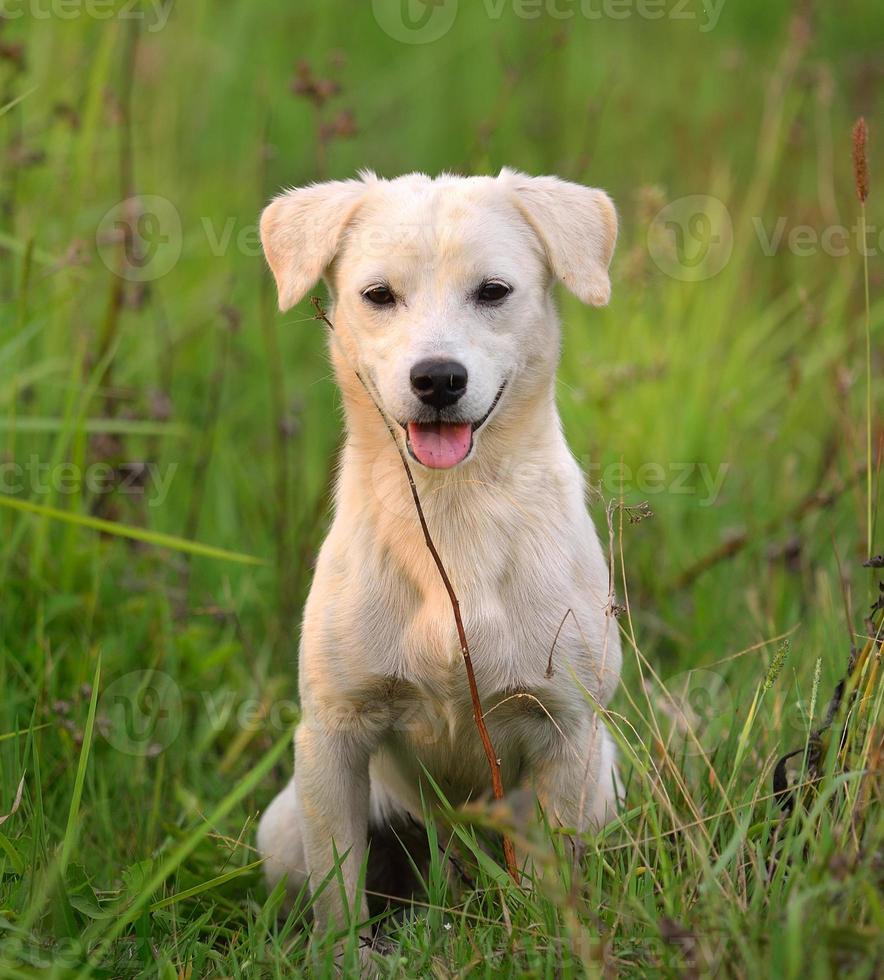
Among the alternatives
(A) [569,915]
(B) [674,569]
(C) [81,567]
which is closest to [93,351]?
(C) [81,567]

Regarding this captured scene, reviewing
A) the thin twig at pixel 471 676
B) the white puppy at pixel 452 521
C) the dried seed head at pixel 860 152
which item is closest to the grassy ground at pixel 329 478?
the thin twig at pixel 471 676

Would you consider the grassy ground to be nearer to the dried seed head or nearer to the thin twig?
the thin twig

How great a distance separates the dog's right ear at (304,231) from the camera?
3033 mm

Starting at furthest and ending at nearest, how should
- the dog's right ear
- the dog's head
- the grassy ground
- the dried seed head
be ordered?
the dog's right ear → the dog's head → the dried seed head → the grassy ground

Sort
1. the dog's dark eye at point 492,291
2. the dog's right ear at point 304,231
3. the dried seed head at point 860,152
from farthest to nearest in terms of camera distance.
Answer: the dog's right ear at point 304,231, the dog's dark eye at point 492,291, the dried seed head at point 860,152

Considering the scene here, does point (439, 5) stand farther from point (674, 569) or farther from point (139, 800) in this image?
point (139, 800)

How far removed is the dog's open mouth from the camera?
276 cm

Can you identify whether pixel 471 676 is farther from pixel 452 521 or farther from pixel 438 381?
pixel 438 381

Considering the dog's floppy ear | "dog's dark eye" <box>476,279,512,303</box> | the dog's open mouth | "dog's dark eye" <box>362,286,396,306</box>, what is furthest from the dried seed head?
"dog's dark eye" <box>362,286,396,306</box>

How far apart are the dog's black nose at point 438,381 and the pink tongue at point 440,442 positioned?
12 cm

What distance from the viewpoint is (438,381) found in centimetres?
265

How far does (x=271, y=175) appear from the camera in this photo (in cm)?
748

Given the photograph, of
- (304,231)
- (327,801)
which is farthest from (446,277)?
(327,801)

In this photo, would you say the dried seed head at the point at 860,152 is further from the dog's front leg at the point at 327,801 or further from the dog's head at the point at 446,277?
the dog's front leg at the point at 327,801
